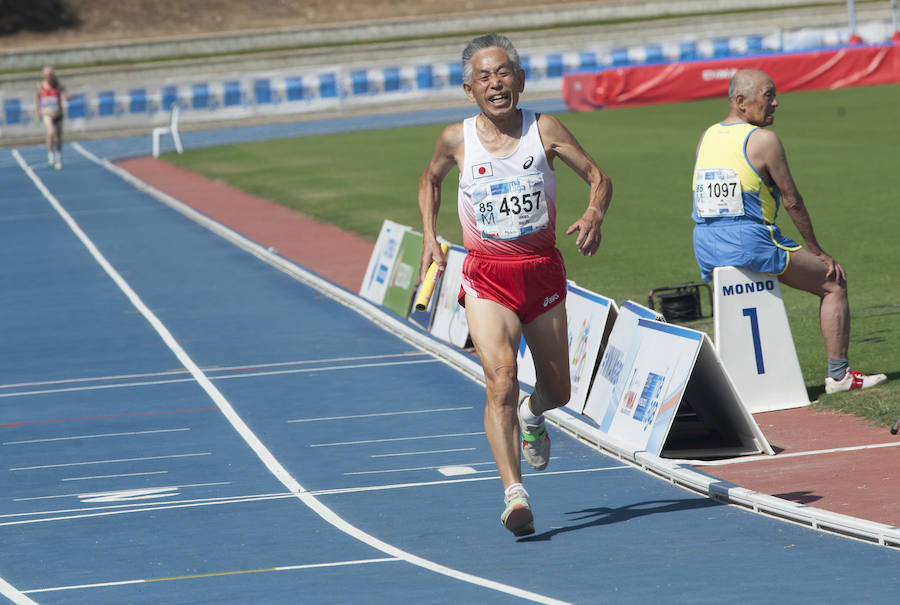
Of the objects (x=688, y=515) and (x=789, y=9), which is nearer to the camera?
(x=688, y=515)

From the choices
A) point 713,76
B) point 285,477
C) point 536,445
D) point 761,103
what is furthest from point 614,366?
point 713,76

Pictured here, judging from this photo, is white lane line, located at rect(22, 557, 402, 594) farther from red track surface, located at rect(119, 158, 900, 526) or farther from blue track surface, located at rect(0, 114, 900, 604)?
red track surface, located at rect(119, 158, 900, 526)

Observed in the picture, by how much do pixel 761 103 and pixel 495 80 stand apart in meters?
3.13

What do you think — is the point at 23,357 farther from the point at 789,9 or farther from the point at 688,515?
the point at 789,9

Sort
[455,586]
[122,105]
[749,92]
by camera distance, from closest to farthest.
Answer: [455,586], [749,92], [122,105]

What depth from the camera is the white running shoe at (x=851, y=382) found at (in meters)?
10.5

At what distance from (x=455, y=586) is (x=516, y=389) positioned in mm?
1222

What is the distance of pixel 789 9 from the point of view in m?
59.9

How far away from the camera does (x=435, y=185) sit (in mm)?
8117

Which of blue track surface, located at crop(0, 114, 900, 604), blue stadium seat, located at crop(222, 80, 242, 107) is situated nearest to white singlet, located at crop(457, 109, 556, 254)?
blue track surface, located at crop(0, 114, 900, 604)

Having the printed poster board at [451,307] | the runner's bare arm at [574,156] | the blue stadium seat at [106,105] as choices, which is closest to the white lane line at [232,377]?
the printed poster board at [451,307]

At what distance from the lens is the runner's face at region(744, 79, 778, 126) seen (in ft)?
33.3

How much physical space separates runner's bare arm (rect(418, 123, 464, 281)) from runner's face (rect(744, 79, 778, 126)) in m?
2.96

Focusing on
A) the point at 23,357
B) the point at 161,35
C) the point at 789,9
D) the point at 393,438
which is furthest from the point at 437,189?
the point at 161,35
